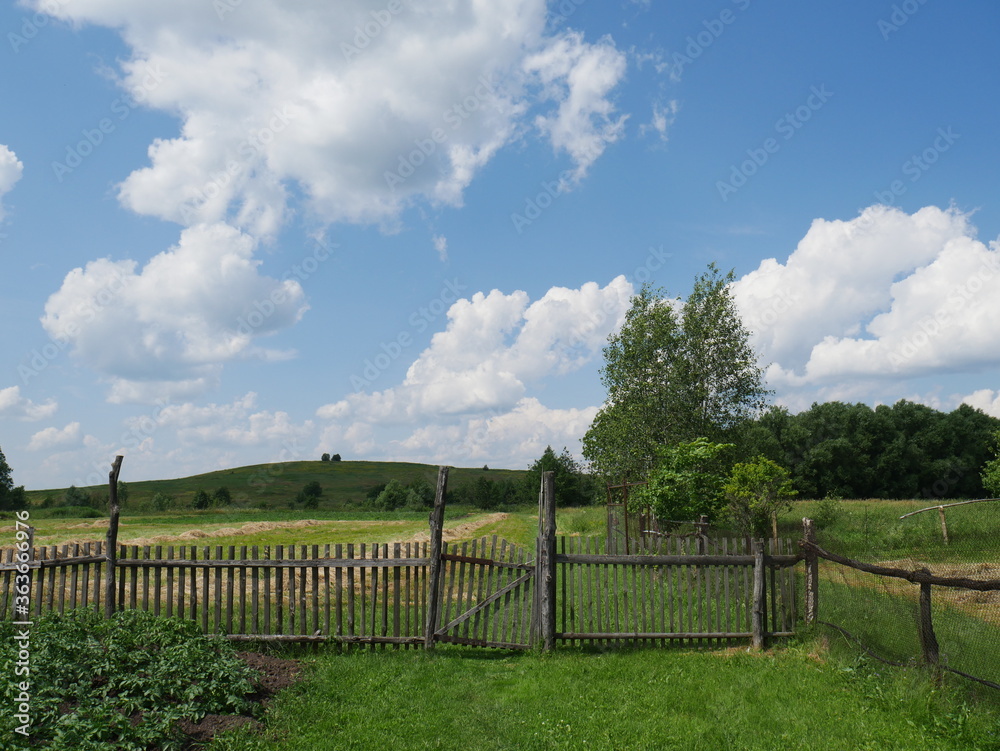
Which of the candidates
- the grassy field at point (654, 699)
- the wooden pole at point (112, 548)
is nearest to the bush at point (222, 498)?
the wooden pole at point (112, 548)

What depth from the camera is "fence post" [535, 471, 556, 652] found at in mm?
9562

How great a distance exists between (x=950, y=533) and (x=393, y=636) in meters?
22.2

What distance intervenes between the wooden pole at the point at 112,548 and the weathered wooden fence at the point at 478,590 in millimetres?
21

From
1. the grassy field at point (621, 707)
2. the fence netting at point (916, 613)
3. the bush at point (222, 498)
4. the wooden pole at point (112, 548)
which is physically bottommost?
the bush at point (222, 498)

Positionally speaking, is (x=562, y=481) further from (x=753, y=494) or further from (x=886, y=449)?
(x=753, y=494)

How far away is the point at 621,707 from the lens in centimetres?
716

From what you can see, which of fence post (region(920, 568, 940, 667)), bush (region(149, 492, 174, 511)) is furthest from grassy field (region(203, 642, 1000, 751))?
bush (region(149, 492, 174, 511))

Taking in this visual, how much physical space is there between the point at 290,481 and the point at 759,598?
105365mm

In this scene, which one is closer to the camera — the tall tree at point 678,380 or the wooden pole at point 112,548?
Answer: the wooden pole at point 112,548

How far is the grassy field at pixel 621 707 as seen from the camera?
624 cm

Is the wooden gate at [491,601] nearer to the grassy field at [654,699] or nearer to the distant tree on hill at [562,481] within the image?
the grassy field at [654,699]

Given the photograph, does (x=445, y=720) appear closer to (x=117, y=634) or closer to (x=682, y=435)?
(x=117, y=634)

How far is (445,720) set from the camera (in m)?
6.95

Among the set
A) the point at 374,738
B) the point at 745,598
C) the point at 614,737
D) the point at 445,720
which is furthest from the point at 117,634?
the point at 745,598
